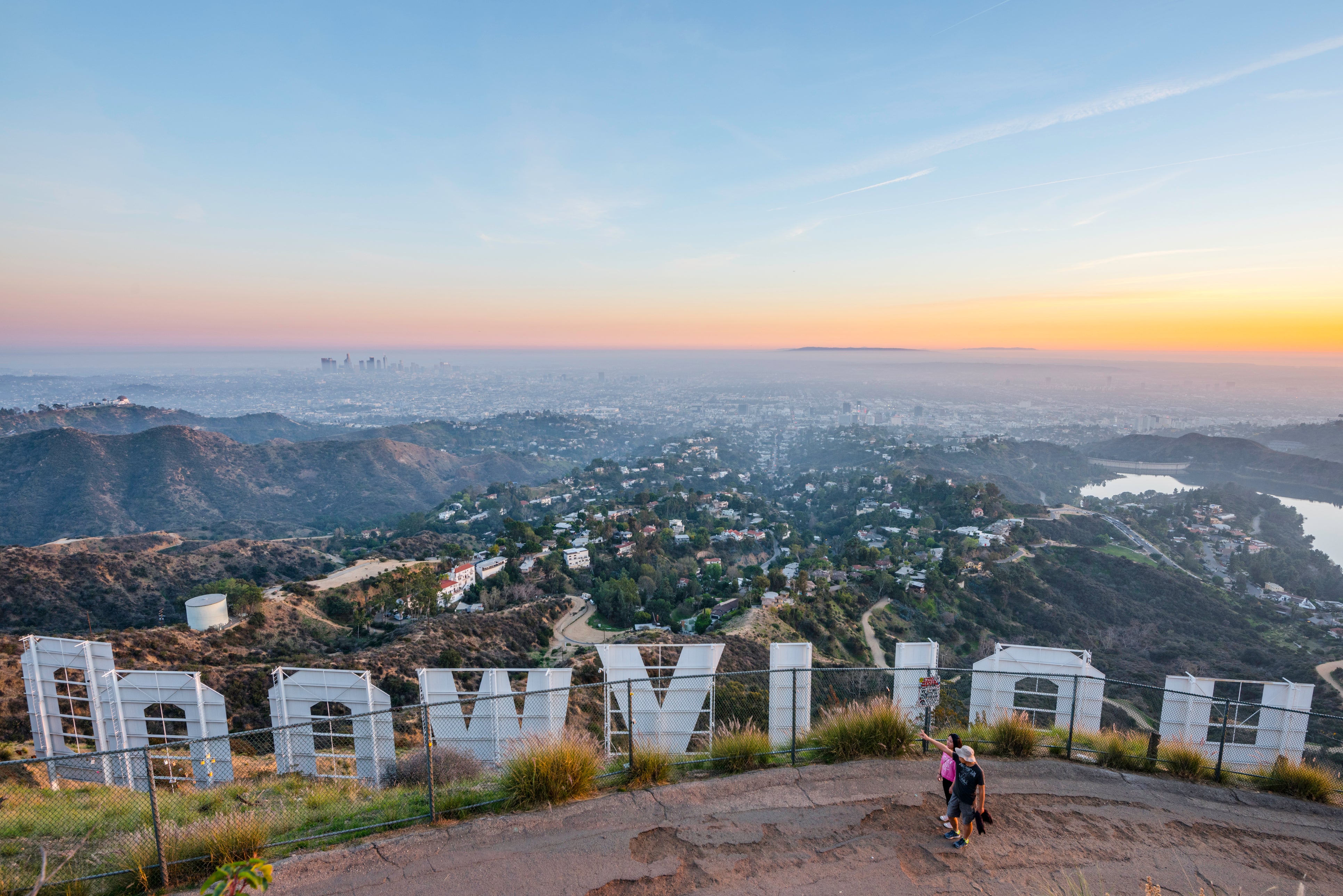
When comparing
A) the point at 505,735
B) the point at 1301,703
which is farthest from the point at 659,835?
the point at 1301,703

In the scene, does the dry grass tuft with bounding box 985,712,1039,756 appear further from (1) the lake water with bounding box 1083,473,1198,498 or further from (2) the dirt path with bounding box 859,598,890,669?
(1) the lake water with bounding box 1083,473,1198,498

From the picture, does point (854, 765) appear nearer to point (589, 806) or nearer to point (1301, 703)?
point (589, 806)

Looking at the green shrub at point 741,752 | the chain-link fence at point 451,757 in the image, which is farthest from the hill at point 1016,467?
the green shrub at point 741,752

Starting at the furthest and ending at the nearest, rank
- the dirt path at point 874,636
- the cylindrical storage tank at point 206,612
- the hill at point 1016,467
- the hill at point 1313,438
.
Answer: the hill at point 1313,438
the hill at point 1016,467
the dirt path at point 874,636
the cylindrical storage tank at point 206,612

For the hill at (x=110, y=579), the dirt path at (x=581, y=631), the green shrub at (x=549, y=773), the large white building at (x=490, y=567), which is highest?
the green shrub at (x=549, y=773)

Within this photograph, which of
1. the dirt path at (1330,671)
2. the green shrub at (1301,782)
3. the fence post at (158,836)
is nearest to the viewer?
the fence post at (158,836)

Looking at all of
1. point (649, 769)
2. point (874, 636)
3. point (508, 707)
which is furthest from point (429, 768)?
point (874, 636)

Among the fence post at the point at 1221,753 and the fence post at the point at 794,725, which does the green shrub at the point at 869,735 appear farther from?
the fence post at the point at 1221,753

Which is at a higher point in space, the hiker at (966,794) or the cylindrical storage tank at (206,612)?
the hiker at (966,794)
